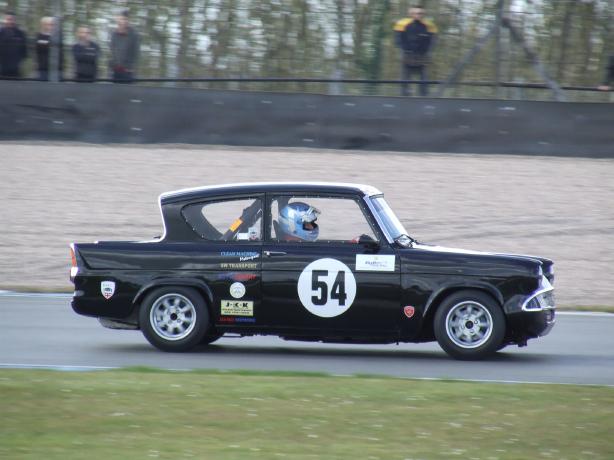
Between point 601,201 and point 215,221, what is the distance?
33.5 ft

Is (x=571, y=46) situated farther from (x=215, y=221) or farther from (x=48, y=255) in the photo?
(x=215, y=221)

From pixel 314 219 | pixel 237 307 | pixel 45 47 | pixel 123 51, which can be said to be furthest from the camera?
pixel 123 51

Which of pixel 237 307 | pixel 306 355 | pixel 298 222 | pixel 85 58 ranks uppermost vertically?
pixel 85 58

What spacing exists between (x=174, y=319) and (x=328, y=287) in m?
1.41

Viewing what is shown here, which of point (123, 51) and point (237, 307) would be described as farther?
point (123, 51)

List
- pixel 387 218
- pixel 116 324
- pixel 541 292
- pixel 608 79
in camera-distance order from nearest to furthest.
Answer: pixel 541 292 → pixel 387 218 → pixel 116 324 → pixel 608 79

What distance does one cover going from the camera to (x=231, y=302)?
10.2m

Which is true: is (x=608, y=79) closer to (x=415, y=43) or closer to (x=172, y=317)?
(x=415, y=43)

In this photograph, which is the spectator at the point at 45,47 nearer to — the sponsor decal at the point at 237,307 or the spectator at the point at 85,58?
the spectator at the point at 85,58

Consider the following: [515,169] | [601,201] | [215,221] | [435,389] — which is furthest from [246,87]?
[435,389]

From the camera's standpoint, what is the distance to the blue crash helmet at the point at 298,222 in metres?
10.3

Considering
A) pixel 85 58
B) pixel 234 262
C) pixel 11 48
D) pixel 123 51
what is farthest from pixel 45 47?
pixel 234 262

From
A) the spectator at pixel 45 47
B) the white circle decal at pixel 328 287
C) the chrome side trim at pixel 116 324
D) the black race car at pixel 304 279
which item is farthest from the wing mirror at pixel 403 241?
the spectator at pixel 45 47

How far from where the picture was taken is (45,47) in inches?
789
